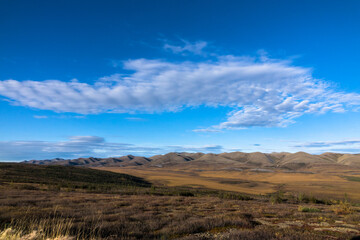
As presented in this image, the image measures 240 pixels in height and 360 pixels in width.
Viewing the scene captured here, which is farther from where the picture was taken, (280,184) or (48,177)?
(280,184)

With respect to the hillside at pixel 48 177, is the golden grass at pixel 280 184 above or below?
below

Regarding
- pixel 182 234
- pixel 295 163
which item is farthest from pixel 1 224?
pixel 295 163

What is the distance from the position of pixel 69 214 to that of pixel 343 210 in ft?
65.7

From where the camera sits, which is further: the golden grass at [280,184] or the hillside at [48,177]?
the golden grass at [280,184]

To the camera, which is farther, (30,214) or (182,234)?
(30,214)

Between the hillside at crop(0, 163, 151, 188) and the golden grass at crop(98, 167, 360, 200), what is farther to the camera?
the golden grass at crop(98, 167, 360, 200)

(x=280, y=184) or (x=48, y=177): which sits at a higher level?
(x=48, y=177)

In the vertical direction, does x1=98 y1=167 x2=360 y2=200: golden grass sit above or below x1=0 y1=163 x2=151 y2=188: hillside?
below

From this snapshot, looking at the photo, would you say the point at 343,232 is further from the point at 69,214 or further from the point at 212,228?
the point at 69,214

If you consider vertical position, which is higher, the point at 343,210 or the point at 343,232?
the point at 343,232

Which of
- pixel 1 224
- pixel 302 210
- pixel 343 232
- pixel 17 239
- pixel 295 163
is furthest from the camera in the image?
pixel 295 163

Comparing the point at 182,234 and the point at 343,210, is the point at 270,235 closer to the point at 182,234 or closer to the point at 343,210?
the point at 182,234

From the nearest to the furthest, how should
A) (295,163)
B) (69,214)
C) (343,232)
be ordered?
(343,232)
(69,214)
(295,163)

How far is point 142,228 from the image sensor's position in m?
8.54
